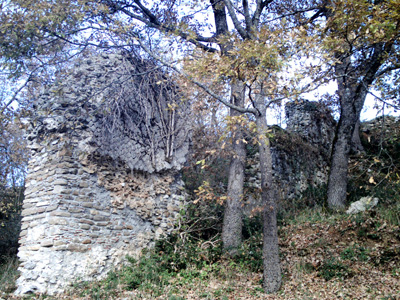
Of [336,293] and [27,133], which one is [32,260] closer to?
[27,133]

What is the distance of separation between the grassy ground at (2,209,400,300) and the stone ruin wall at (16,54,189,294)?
548 mm

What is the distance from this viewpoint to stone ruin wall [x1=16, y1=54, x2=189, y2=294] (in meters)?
6.64

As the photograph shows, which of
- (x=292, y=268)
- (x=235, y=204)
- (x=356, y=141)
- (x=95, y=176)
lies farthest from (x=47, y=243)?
(x=356, y=141)

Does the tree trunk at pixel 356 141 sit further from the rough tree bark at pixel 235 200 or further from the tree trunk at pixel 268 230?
the tree trunk at pixel 268 230

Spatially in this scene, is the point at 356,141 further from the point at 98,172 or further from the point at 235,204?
the point at 98,172

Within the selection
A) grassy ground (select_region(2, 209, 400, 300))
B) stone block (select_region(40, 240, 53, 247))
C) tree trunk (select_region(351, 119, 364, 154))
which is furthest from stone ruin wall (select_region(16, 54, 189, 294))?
tree trunk (select_region(351, 119, 364, 154))

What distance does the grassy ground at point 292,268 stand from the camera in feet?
19.6

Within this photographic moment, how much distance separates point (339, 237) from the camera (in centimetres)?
727

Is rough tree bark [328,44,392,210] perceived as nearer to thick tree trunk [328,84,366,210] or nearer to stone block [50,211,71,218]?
thick tree trunk [328,84,366,210]

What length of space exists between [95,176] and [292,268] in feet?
15.3

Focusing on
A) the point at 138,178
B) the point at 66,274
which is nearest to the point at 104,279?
the point at 66,274

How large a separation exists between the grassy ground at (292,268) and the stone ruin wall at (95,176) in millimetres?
548

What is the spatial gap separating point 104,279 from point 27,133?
3773 millimetres

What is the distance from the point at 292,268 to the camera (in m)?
6.77
